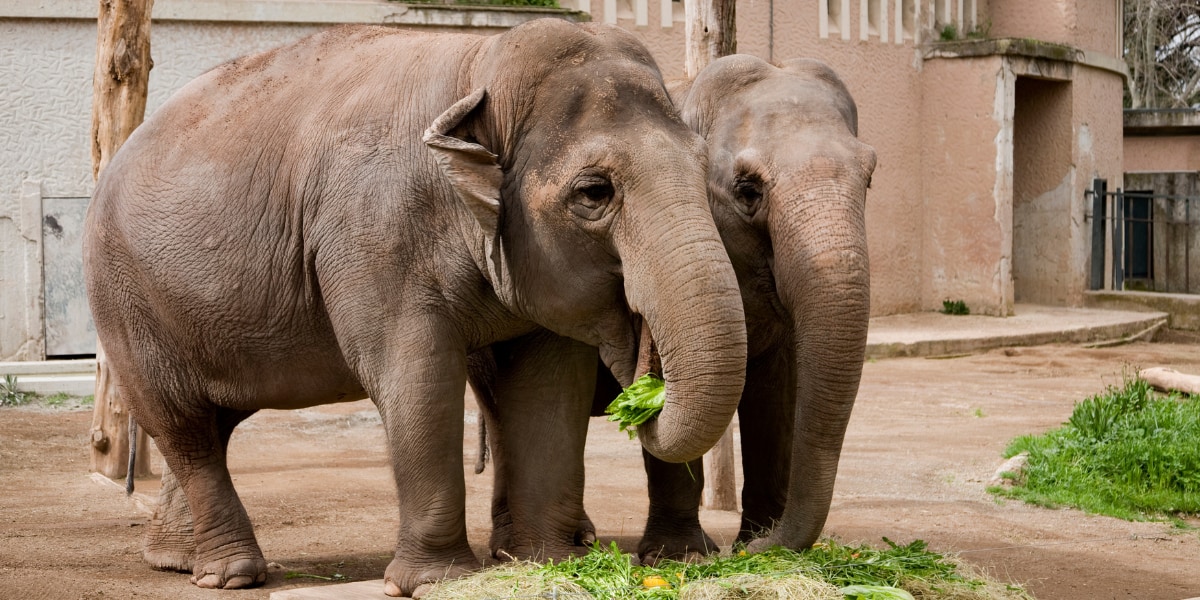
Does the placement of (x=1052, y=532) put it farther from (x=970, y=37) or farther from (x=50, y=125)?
(x=970, y=37)

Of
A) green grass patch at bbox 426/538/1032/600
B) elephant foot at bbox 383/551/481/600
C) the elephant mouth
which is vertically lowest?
elephant foot at bbox 383/551/481/600

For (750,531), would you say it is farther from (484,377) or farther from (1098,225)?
(1098,225)

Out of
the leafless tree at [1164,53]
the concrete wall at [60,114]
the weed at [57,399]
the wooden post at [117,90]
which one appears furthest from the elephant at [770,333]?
the leafless tree at [1164,53]

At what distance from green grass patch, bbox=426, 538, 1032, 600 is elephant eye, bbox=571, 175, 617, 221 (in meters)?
1.10

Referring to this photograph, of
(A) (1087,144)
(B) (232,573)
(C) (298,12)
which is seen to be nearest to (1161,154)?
(A) (1087,144)

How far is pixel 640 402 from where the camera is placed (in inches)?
173

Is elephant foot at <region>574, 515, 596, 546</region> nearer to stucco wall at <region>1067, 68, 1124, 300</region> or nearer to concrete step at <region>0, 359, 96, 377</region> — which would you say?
concrete step at <region>0, 359, 96, 377</region>

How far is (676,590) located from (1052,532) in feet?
11.9

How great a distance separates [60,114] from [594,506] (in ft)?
26.3

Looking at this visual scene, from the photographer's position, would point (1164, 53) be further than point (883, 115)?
Yes

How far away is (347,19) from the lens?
13578 millimetres

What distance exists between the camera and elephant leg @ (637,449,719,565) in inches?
226

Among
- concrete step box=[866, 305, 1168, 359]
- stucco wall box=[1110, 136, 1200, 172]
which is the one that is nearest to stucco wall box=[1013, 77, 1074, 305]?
concrete step box=[866, 305, 1168, 359]

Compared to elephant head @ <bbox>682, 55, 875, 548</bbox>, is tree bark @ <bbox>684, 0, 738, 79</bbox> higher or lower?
higher
